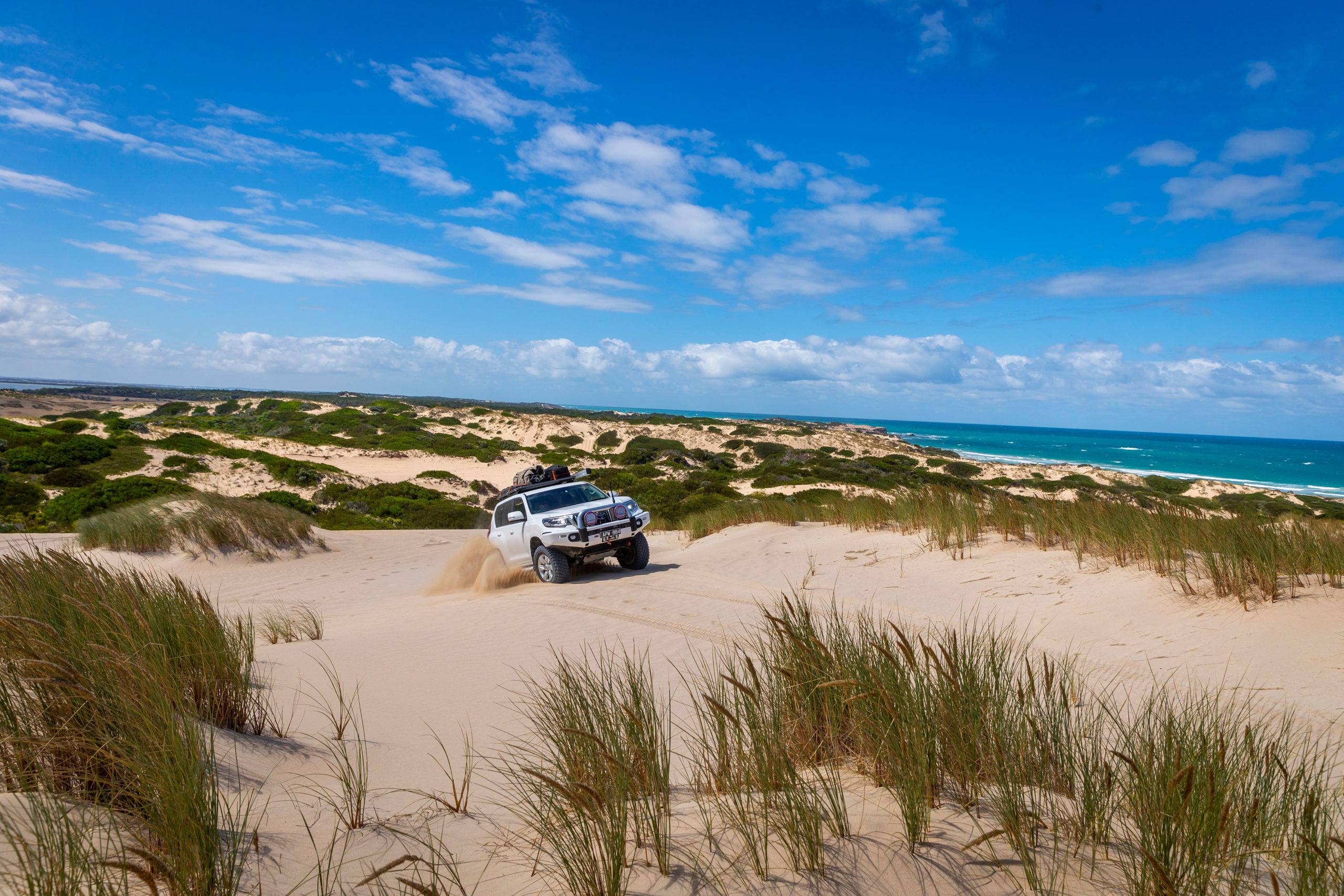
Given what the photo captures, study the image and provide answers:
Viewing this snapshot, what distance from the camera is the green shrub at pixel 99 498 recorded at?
19.9 metres

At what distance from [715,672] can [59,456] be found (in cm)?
3009

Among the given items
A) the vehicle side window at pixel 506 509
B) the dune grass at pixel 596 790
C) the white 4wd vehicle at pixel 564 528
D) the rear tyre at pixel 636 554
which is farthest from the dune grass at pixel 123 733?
the rear tyre at pixel 636 554

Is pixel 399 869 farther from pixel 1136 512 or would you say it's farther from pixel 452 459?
pixel 452 459

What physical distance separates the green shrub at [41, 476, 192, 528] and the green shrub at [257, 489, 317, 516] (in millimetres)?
2909

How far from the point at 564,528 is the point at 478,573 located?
3.17m

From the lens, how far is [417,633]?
30.6 ft

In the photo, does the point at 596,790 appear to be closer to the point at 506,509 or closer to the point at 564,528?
the point at 564,528

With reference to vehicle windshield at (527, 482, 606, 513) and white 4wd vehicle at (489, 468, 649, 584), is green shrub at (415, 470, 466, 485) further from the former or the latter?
vehicle windshield at (527, 482, 606, 513)

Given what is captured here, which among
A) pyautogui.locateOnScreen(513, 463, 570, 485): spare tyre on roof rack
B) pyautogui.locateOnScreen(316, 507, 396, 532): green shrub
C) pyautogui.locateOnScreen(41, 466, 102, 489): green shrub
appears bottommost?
pyautogui.locateOnScreen(316, 507, 396, 532): green shrub

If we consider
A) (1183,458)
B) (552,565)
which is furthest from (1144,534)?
(1183,458)

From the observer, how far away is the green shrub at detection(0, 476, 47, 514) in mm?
20219

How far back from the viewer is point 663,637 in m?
8.64

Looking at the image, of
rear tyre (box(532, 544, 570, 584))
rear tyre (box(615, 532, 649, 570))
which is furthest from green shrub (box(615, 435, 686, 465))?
rear tyre (box(532, 544, 570, 584))

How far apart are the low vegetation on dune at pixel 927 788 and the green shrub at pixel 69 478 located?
2703cm
